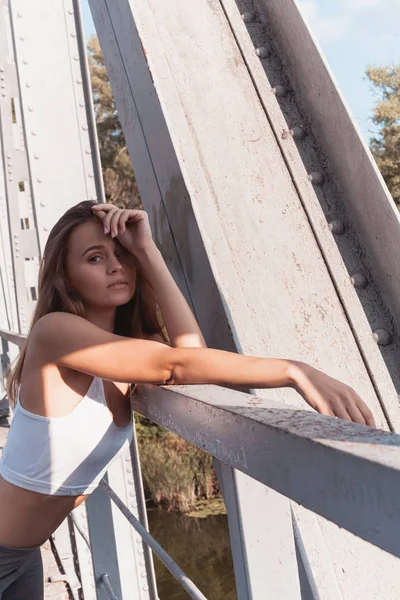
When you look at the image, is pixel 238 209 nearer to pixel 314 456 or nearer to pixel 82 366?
pixel 82 366

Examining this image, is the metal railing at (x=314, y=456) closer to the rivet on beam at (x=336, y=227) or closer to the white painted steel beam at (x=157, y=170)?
the white painted steel beam at (x=157, y=170)

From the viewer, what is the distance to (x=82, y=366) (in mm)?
1595

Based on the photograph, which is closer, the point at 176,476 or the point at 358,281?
the point at 358,281

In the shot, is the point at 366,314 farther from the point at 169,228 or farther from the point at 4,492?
the point at 4,492

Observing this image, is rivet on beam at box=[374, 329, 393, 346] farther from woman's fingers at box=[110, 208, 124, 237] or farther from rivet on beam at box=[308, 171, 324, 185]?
woman's fingers at box=[110, 208, 124, 237]

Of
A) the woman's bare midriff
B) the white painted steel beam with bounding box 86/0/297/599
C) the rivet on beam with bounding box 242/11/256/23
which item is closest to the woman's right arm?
the white painted steel beam with bounding box 86/0/297/599

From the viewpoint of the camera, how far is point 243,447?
0.92 m

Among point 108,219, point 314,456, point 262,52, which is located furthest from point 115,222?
point 314,456

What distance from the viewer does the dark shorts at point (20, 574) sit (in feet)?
6.02

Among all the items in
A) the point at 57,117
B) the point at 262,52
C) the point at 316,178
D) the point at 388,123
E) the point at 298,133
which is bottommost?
the point at 316,178

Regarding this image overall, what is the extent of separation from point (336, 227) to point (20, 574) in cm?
114

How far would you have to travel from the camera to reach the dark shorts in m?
1.83

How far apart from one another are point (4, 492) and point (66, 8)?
184 centimetres

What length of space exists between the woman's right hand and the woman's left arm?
0.68m
